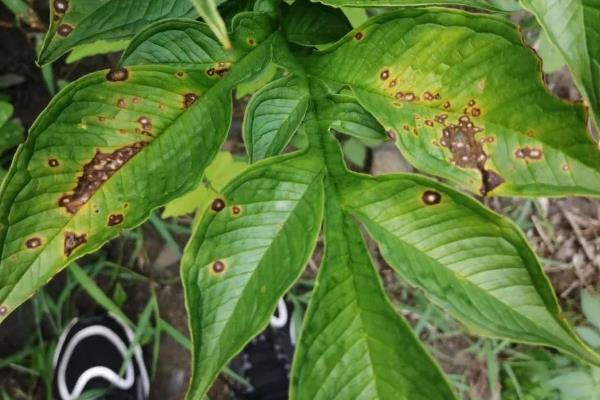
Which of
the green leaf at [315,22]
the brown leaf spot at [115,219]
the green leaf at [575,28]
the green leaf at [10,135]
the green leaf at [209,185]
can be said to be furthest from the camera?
the green leaf at [10,135]

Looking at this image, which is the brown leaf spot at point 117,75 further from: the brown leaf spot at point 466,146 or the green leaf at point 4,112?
the green leaf at point 4,112

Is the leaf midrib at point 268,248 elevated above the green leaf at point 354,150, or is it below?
below

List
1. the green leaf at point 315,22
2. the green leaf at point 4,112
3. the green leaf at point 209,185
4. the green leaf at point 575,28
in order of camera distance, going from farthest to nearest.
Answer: the green leaf at point 4,112, the green leaf at point 209,185, the green leaf at point 315,22, the green leaf at point 575,28

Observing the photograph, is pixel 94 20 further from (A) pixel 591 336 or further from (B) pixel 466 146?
(A) pixel 591 336

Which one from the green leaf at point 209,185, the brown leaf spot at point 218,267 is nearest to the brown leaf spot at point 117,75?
the brown leaf spot at point 218,267

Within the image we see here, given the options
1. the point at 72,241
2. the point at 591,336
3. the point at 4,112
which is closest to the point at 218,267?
the point at 72,241

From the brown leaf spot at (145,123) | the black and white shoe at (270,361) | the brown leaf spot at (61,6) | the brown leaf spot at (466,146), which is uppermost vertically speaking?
the brown leaf spot at (61,6)
